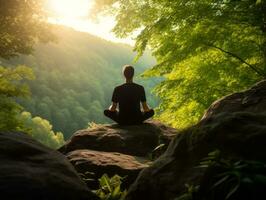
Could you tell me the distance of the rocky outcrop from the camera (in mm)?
7988

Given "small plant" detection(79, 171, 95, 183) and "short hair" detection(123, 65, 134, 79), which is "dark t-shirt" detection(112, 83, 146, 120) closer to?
"short hair" detection(123, 65, 134, 79)

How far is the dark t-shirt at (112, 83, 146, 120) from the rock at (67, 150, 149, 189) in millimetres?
2984

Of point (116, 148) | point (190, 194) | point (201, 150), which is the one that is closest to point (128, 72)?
point (116, 148)

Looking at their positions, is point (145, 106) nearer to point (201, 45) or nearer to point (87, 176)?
point (201, 45)

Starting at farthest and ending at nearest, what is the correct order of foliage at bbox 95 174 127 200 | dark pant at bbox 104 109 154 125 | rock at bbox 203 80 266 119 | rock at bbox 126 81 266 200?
dark pant at bbox 104 109 154 125, foliage at bbox 95 174 127 200, rock at bbox 203 80 266 119, rock at bbox 126 81 266 200

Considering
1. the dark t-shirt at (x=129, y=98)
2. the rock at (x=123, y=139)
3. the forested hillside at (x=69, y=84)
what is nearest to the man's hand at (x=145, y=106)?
the dark t-shirt at (x=129, y=98)

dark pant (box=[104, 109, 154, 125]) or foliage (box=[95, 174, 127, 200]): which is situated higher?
dark pant (box=[104, 109, 154, 125])

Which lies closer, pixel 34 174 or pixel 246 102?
pixel 34 174

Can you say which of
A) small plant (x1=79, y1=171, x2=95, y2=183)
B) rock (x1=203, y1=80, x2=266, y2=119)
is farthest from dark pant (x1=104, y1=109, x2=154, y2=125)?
rock (x1=203, y1=80, x2=266, y2=119)

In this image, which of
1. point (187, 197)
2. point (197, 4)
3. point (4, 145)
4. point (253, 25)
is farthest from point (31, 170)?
point (253, 25)

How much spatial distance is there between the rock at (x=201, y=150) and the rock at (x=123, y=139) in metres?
4.43

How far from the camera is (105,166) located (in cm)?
802

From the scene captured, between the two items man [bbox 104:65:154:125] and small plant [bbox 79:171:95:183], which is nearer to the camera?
small plant [bbox 79:171:95:183]

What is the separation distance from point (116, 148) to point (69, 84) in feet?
445
